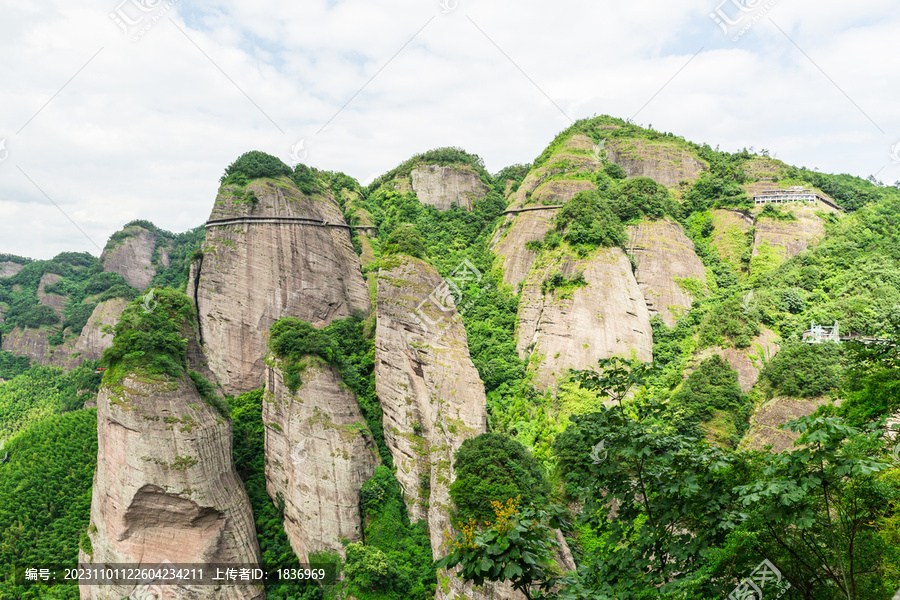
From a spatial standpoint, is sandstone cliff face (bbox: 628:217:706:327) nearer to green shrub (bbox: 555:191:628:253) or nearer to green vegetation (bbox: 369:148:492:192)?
green shrub (bbox: 555:191:628:253)

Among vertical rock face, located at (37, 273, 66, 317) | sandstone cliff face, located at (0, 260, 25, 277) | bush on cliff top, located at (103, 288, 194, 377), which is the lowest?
bush on cliff top, located at (103, 288, 194, 377)

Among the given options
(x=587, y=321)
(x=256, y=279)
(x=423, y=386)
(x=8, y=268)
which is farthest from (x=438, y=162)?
(x=8, y=268)

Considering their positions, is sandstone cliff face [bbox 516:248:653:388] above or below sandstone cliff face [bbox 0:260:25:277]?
below

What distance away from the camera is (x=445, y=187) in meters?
51.1

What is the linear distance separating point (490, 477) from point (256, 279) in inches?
892

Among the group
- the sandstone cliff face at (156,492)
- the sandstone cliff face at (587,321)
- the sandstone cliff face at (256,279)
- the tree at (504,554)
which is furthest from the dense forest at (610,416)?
the sandstone cliff face at (256,279)

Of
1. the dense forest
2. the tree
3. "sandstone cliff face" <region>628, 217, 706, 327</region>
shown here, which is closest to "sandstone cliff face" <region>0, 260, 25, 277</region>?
the dense forest

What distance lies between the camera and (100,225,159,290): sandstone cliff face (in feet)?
201

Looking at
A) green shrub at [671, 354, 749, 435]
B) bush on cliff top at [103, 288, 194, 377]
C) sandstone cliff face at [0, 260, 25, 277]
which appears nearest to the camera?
bush on cliff top at [103, 288, 194, 377]

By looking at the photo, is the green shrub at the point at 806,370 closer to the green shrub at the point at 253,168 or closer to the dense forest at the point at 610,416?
the dense forest at the point at 610,416

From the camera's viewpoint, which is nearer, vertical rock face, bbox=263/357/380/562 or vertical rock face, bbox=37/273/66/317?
vertical rock face, bbox=263/357/380/562

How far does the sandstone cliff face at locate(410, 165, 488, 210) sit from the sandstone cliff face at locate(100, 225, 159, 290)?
1512 inches

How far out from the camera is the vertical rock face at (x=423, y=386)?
2403 centimetres

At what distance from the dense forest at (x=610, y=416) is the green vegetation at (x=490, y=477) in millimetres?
89
